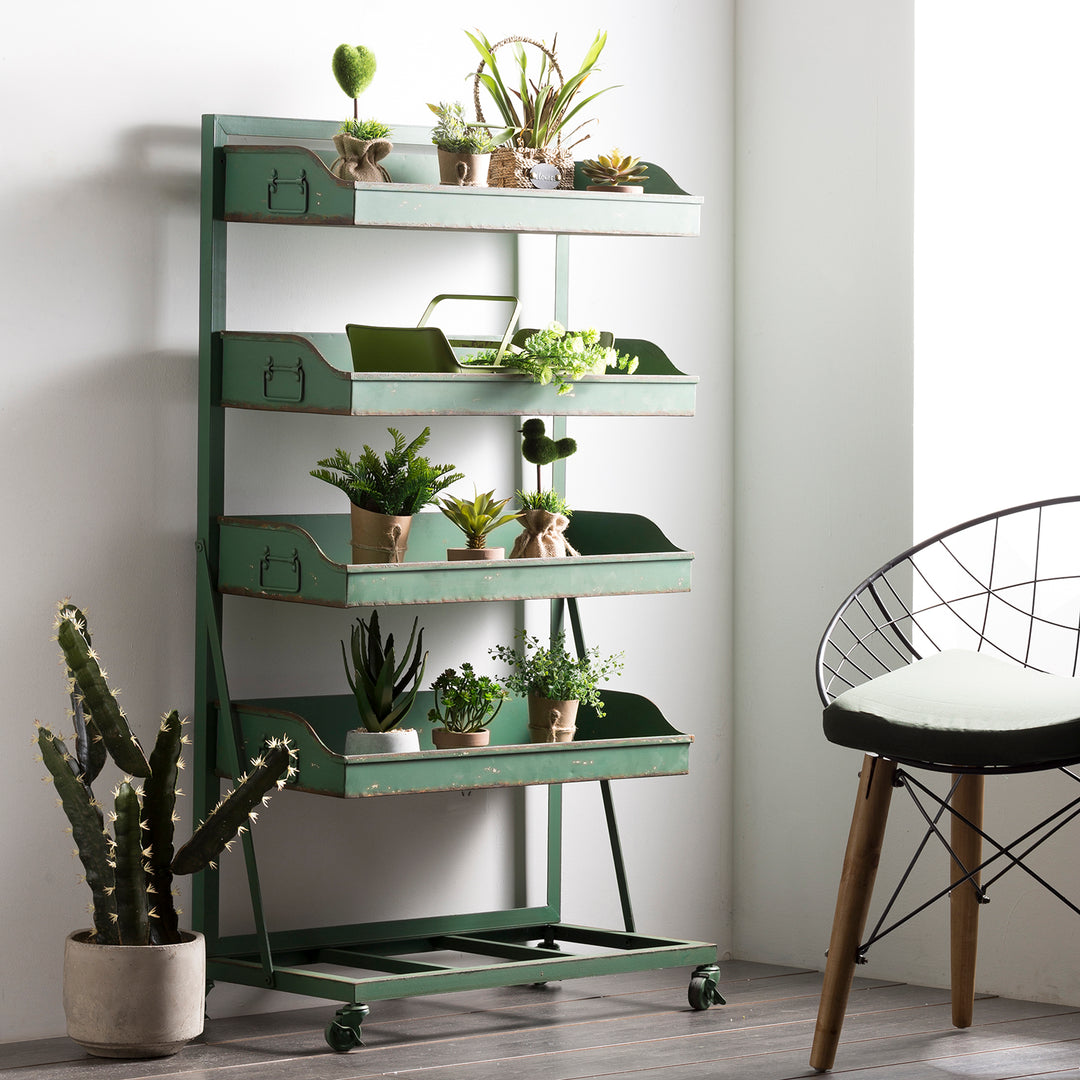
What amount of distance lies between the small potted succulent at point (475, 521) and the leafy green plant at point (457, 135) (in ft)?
2.00

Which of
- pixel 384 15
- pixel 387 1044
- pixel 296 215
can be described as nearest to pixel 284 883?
pixel 387 1044

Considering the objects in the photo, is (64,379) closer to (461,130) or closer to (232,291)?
(232,291)

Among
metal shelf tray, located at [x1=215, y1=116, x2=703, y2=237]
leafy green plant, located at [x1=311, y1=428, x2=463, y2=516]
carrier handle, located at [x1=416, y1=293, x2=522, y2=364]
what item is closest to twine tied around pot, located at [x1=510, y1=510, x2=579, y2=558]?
leafy green plant, located at [x1=311, y1=428, x2=463, y2=516]

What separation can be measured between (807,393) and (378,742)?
1.26 meters

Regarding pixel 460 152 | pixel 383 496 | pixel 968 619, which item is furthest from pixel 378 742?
pixel 968 619

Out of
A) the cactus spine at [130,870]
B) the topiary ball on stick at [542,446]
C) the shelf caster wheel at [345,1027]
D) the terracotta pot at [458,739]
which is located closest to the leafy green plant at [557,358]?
the topiary ball on stick at [542,446]

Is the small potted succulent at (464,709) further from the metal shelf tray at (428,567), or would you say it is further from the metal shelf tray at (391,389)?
the metal shelf tray at (391,389)

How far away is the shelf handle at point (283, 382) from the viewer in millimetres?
3021

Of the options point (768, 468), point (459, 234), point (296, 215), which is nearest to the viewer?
point (296, 215)

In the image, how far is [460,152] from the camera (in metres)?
3.14

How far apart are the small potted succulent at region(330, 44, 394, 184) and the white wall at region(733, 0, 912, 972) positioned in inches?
39.7

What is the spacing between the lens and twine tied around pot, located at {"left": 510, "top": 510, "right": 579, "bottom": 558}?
10.5ft

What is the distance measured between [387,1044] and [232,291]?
53.8 inches

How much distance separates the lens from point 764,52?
3814mm
